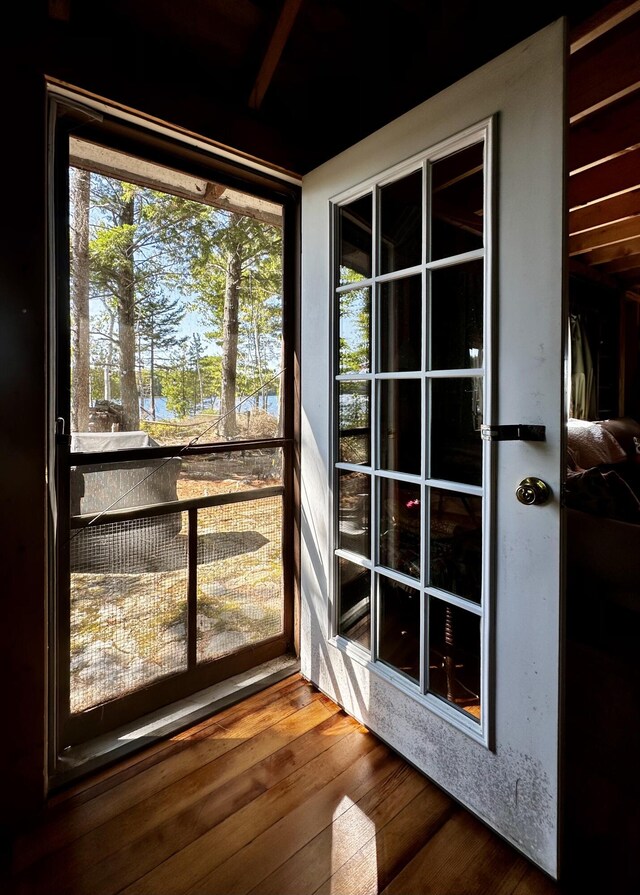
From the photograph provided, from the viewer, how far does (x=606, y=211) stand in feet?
11.5

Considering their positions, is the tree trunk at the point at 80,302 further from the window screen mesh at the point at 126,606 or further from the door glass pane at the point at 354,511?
the door glass pane at the point at 354,511

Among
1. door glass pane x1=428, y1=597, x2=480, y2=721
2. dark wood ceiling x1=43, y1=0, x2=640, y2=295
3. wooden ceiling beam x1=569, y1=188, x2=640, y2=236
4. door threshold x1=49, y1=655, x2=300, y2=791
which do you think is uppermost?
wooden ceiling beam x1=569, y1=188, x2=640, y2=236

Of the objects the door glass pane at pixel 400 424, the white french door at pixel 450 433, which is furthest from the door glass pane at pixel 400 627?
the door glass pane at pixel 400 424

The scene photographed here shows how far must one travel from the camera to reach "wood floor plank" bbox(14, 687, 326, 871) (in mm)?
A: 1215

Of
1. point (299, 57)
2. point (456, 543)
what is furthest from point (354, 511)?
point (299, 57)

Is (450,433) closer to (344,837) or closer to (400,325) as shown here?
(400,325)

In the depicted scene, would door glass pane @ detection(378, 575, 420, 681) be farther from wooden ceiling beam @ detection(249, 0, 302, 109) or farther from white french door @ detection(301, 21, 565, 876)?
wooden ceiling beam @ detection(249, 0, 302, 109)

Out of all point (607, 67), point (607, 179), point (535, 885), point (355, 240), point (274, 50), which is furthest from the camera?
point (607, 179)

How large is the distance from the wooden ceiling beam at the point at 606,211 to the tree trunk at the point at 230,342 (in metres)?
3.05

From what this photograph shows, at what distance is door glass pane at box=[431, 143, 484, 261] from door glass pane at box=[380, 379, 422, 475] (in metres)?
0.41

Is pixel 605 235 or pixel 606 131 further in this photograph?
pixel 605 235

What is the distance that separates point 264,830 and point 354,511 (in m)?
0.97

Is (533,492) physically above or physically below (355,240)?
below

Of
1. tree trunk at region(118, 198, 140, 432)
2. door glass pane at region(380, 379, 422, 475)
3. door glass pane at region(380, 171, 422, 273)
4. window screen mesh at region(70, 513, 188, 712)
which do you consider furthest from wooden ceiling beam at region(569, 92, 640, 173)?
window screen mesh at region(70, 513, 188, 712)
